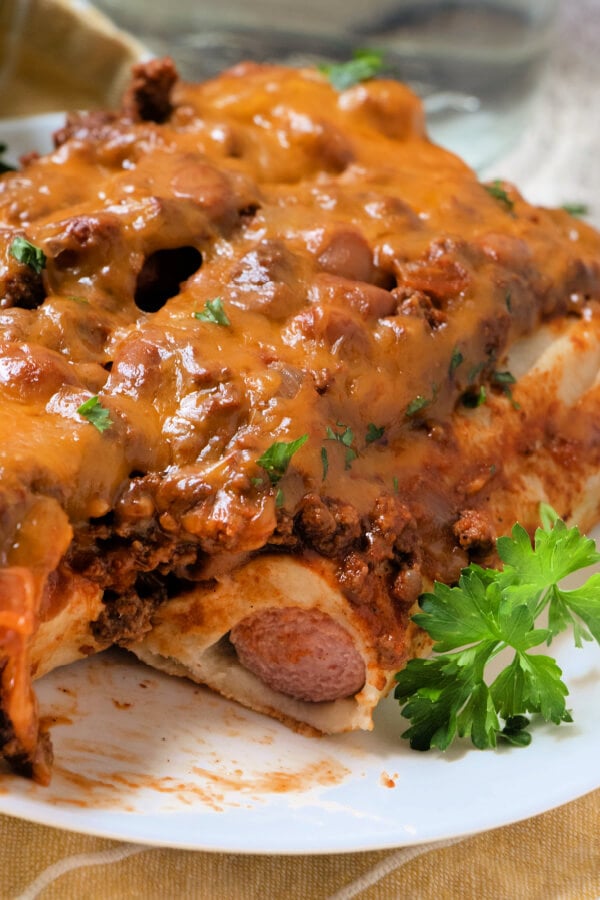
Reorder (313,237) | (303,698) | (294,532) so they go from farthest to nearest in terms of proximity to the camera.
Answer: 1. (313,237)
2. (303,698)
3. (294,532)

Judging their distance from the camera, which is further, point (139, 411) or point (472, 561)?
point (472, 561)

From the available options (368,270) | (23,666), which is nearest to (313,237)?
(368,270)

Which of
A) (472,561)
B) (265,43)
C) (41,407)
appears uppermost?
(41,407)

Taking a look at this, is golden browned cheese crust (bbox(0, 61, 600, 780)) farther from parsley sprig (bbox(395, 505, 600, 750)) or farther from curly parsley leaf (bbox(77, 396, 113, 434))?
parsley sprig (bbox(395, 505, 600, 750))

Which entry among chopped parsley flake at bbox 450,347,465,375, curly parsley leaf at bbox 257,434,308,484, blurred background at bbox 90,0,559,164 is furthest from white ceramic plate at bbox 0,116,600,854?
blurred background at bbox 90,0,559,164

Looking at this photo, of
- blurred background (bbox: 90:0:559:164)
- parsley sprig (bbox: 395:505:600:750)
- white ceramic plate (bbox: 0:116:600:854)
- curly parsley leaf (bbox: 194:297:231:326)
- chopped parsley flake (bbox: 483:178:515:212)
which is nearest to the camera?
white ceramic plate (bbox: 0:116:600:854)

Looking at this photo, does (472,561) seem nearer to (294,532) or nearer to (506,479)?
(506,479)
